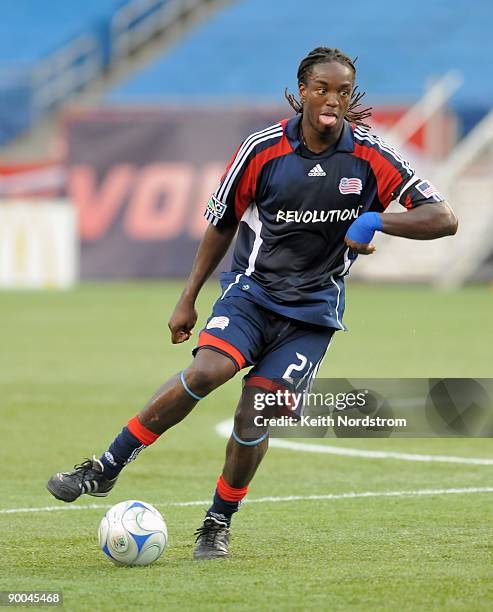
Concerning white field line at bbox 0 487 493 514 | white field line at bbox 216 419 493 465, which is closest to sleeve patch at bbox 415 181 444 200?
white field line at bbox 0 487 493 514

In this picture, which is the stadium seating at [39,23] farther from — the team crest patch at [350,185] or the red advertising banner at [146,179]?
the team crest patch at [350,185]

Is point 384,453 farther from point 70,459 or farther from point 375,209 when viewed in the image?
point 375,209

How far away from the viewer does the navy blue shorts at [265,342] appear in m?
5.83

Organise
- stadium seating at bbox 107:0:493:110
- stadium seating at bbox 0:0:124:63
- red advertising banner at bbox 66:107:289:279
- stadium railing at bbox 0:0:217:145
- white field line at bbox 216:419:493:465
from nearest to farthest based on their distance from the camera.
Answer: white field line at bbox 216:419:493:465 → red advertising banner at bbox 66:107:289:279 → stadium railing at bbox 0:0:217:145 → stadium seating at bbox 107:0:493:110 → stadium seating at bbox 0:0:124:63

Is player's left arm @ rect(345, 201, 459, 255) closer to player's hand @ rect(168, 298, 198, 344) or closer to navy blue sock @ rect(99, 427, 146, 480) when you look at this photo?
player's hand @ rect(168, 298, 198, 344)

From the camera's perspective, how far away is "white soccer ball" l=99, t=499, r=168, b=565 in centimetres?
559

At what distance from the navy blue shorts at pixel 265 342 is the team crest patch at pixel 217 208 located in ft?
1.29

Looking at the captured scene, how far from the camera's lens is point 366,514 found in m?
6.79

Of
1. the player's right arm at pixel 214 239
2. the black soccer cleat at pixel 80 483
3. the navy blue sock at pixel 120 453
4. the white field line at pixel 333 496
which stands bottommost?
the white field line at pixel 333 496

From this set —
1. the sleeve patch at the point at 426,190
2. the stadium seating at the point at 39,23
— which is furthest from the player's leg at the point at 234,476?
the stadium seating at the point at 39,23

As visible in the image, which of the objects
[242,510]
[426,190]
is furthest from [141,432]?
[426,190]

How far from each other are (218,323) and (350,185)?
0.85m

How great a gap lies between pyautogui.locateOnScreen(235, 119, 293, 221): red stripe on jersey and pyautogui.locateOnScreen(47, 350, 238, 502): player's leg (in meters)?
0.78

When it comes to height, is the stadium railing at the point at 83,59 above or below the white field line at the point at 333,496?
below
